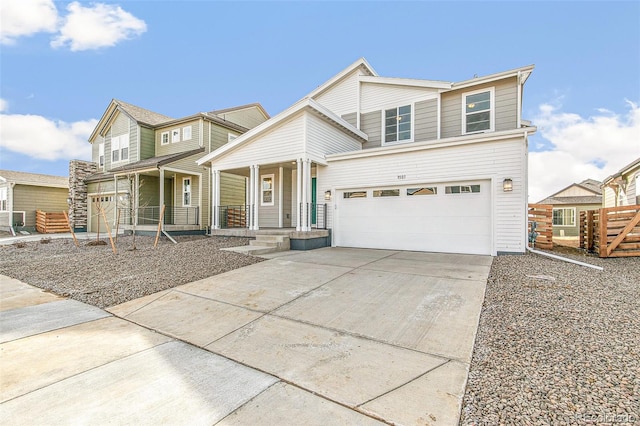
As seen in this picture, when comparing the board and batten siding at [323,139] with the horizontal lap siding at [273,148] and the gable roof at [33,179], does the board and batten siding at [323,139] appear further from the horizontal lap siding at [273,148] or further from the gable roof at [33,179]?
the gable roof at [33,179]

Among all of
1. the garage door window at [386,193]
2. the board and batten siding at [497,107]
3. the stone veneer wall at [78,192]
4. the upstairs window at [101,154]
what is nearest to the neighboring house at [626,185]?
the board and batten siding at [497,107]

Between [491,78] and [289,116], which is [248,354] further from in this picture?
[491,78]

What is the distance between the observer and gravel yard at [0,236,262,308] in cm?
496

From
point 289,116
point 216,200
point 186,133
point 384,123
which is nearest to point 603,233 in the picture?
point 384,123

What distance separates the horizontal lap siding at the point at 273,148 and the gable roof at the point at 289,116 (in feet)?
0.59

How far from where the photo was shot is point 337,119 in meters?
10.4

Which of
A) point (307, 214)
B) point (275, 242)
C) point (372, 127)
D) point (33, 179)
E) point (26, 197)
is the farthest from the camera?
point (33, 179)

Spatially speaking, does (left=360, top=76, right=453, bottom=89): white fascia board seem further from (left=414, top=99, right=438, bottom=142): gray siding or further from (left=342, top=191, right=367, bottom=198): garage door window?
(left=342, top=191, right=367, bottom=198): garage door window

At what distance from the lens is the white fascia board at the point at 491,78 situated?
930 centimetres

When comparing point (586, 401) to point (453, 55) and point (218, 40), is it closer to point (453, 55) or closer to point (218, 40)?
point (453, 55)

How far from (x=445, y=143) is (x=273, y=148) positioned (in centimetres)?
575

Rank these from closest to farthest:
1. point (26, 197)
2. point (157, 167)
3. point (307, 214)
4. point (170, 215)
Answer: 1. point (307, 214)
2. point (157, 167)
3. point (170, 215)
4. point (26, 197)

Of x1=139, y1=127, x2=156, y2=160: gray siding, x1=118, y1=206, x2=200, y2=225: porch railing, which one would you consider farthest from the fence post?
x1=139, y1=127, x2=156, y2=160: gray siding

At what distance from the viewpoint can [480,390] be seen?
82.6 inches
